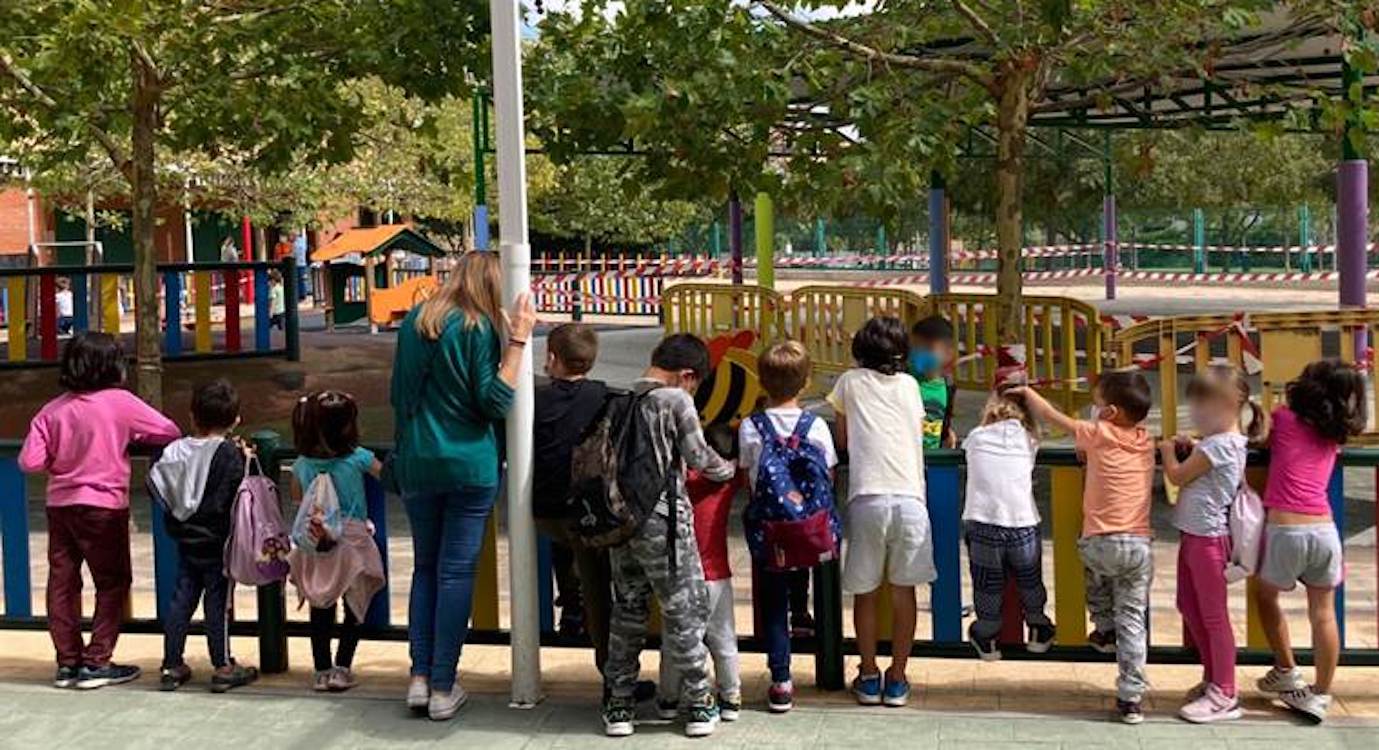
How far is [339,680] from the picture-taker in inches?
251

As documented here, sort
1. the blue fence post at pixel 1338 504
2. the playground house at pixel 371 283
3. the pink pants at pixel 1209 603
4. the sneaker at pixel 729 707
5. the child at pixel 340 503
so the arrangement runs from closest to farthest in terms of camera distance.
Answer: the pink pants at pixel 1209 603
the blue fence post at pixel 1338 504
the sneaker at pixel 729 707
the child at pixel 340 503
the playground house at pixel 371 283

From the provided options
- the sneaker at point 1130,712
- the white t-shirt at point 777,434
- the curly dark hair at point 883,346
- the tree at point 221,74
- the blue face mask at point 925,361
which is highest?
the tree at point 221,74

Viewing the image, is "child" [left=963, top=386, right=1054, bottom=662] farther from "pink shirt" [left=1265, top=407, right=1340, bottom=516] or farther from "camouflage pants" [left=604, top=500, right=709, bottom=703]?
"camouflage pants" [left=604, top=500, right=709, bottom=703]

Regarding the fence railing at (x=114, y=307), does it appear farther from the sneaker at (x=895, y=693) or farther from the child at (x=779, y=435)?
the sneaker at (x=895, y=693)

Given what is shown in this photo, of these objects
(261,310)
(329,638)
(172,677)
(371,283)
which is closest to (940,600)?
(329,638)

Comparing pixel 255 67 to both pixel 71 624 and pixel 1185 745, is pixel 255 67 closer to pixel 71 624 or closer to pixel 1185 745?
pixel 71 624

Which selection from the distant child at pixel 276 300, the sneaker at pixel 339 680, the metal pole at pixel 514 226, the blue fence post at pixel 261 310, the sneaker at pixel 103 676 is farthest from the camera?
the distant child at pixel 276 300

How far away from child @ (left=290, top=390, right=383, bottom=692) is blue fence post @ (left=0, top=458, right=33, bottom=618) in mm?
1368

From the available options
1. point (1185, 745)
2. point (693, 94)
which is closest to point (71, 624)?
point (1185, 745)

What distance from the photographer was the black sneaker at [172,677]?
21.2 feet

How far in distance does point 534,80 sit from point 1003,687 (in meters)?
6.83

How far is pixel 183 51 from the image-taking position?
1193 centimetres

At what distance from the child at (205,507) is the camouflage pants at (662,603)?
1.65 metres

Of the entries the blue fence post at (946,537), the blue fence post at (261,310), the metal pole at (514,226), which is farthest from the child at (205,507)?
the blue fence post at (261,310)
